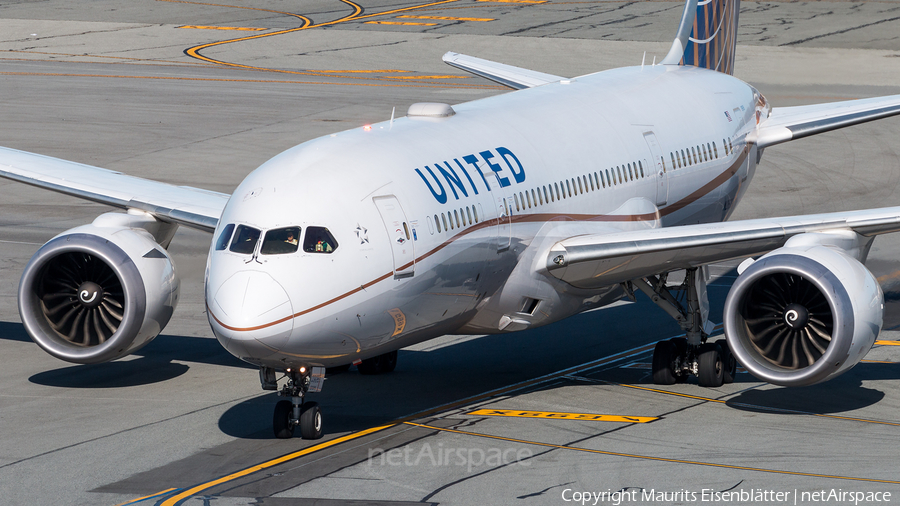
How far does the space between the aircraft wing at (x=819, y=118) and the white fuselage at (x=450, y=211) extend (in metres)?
2.89

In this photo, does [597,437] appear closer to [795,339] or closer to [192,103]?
[795,339]

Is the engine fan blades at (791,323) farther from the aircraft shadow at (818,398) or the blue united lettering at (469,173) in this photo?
the blue united lettering at (469,173)

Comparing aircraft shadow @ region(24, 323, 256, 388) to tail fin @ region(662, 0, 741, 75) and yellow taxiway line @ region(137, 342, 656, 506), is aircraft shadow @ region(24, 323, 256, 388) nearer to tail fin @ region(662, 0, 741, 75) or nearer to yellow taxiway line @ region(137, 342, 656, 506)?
yellow taxiway line @ region(137, 342, 656, 506)

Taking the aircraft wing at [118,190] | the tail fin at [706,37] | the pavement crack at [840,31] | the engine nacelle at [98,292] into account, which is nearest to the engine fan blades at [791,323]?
the aircraft wing at [118,190]

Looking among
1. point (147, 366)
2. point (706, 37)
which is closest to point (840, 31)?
point (706, 37)

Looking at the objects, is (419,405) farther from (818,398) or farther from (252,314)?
(818,398)

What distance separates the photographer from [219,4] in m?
87.4

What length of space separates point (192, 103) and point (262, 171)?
125ft

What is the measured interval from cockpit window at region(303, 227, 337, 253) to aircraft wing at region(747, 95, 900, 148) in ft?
46.5

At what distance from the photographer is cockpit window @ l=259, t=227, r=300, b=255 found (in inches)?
646

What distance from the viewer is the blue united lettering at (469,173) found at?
18266 millimetres

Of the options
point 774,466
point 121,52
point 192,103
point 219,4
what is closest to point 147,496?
point 774,466

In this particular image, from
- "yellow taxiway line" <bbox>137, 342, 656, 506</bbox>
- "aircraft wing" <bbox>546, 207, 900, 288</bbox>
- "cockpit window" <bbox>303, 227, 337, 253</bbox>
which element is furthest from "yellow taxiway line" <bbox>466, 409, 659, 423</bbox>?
"cockpit window" <bbox>303, 227, 337, 253</bbox>
